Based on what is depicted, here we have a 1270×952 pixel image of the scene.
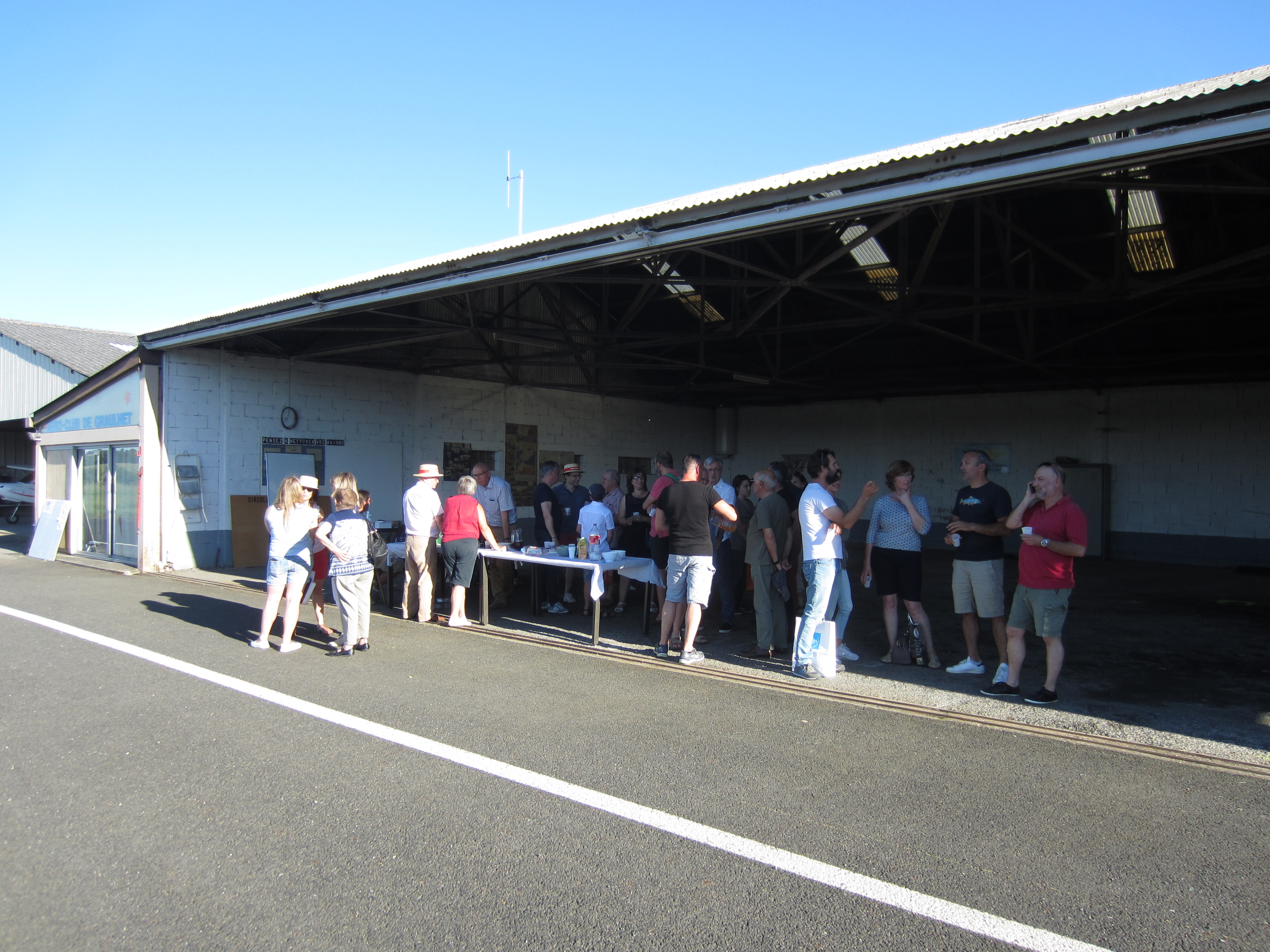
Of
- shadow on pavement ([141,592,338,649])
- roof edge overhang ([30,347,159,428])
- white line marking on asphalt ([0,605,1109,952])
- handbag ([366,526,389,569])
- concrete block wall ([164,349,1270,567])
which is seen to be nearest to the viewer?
white line marking on asphalt ([0,605,1109,952])

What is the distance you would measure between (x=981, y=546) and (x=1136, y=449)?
522 inches

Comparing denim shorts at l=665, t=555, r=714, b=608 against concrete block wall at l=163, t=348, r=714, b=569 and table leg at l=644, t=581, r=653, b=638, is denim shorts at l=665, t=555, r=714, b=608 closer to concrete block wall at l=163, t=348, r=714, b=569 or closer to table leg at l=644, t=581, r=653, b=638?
table leg at l=644, t=581, r=653, b=638

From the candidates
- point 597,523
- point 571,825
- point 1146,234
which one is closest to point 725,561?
point 597,523

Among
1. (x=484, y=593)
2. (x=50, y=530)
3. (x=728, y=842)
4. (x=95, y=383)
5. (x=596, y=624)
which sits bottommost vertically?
(x=728, y=842)

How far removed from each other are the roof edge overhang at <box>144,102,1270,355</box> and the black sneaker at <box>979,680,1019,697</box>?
138 inches

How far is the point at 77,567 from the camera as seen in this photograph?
1278 cm

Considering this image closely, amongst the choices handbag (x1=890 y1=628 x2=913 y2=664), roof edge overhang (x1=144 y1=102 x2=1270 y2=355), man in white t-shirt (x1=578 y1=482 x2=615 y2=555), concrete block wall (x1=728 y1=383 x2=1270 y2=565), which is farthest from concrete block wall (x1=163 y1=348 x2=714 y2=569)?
handbag (x1=890 y1=628 x2=913 y2=664)

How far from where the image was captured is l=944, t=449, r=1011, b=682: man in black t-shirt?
19.3 feet

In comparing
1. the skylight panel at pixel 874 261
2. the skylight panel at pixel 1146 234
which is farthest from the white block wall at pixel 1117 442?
the skylight panel at pixel 874 261

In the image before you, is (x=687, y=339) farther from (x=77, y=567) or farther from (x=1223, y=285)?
(x=77, y=567)

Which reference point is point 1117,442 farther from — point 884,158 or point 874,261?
point 884,158

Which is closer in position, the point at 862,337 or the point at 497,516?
the point at 497,516

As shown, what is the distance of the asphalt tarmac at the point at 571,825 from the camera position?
273 centimetres

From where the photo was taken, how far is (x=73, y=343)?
23.8m
